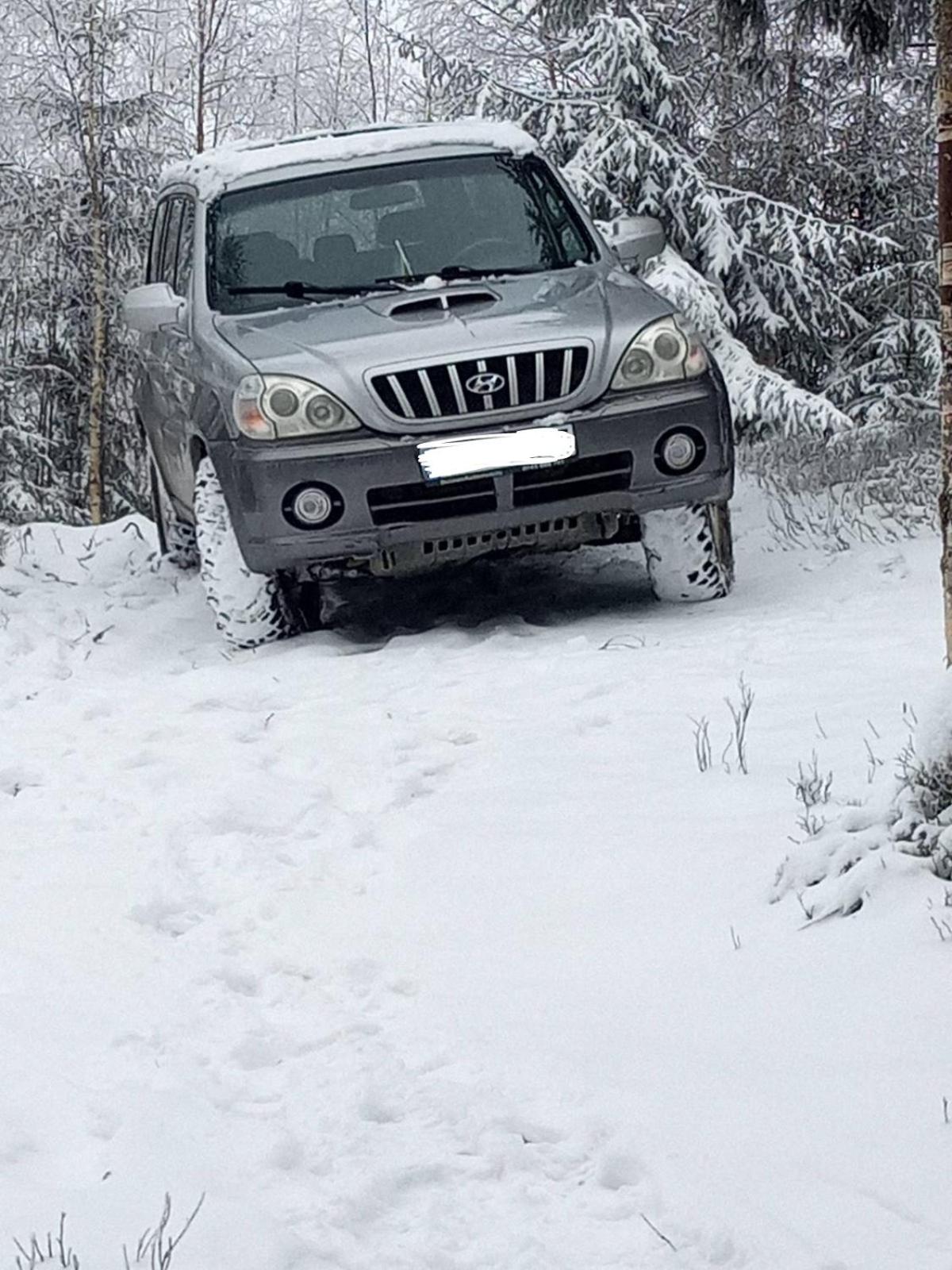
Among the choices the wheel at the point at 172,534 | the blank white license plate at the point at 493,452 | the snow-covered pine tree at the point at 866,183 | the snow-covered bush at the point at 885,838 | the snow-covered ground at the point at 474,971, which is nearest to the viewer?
the snow-covered ground at the point at 474,971

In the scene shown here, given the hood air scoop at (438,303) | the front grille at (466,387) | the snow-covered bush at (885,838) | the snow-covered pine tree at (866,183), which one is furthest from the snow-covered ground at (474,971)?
the snow-covered pine tree at (866,183)

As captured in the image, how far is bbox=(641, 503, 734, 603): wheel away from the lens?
669cm

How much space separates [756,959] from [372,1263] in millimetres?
1113

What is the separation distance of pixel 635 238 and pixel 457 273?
847 millimetres

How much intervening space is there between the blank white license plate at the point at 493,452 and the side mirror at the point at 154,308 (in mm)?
1597

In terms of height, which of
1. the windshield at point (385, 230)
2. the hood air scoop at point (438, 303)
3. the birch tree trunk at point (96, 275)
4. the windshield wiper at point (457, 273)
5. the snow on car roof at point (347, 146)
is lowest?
the birch tree trunk at point (96, 275)

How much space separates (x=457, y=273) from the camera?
711cm

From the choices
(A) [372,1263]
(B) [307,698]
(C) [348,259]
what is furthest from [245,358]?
(A) [372,1263]

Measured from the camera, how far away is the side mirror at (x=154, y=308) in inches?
283

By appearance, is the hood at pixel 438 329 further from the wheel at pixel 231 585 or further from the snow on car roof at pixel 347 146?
the snow on car roof at pixel 347 146


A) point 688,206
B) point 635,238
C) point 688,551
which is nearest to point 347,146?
point 635,238

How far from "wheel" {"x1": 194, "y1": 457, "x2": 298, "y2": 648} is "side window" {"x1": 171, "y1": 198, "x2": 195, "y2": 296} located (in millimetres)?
1176

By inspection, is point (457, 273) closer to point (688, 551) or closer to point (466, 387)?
point (466, 387)

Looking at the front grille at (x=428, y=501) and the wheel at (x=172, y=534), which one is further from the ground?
the front grille at (x=428, y=501)
